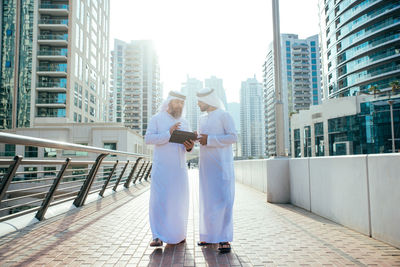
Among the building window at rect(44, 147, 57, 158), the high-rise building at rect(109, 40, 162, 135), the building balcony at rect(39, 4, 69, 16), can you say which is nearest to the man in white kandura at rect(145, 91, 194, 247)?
the building window at rect(44, 147, 57, 158)

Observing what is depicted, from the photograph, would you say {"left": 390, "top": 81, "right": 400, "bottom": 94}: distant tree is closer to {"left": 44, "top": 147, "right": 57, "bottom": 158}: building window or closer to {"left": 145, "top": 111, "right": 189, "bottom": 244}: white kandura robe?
{"left": 44, "top": 147, "right": 57, "bottom": 158}: building window

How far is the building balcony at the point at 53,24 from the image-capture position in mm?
47062

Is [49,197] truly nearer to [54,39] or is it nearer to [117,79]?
[54,39]

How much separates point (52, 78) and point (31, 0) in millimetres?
13863

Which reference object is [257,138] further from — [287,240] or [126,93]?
[287,240]

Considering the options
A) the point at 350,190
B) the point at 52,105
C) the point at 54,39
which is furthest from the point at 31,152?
the point at 350,190

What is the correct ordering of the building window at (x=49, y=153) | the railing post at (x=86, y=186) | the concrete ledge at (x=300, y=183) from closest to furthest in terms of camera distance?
the concrete ledge at (x=300, y=183), the railing post at (x=86, y=186), the building window at (x=49, y=153)

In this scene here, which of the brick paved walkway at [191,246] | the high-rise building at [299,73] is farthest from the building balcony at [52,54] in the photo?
the high-rise building at [299,73]

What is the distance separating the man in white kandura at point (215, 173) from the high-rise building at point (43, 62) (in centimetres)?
4681

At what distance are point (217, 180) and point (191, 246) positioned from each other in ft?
2.86

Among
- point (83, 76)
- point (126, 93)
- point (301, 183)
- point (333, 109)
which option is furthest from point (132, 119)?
point (301, 183)

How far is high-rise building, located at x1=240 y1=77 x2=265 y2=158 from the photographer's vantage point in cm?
16962

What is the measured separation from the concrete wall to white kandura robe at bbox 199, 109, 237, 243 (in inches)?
70.4

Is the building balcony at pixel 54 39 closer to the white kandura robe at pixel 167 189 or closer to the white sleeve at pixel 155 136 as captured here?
the white sleeve at pixel 155 136
